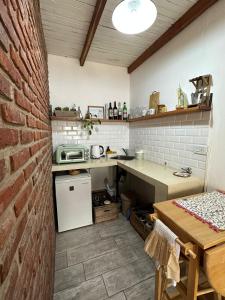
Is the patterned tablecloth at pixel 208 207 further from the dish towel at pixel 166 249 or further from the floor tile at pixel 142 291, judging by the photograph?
the floor tile at pixel 142 291

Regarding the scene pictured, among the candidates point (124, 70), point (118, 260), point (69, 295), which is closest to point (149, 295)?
point (118, 260)

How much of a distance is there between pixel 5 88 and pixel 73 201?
205 cm

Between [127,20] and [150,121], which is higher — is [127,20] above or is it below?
above

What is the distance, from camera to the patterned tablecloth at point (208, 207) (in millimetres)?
1002

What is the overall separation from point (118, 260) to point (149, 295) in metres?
0.45

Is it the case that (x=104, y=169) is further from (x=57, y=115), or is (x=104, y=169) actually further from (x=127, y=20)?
(x=127, y=20)

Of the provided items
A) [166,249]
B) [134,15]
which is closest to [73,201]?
[166,249]

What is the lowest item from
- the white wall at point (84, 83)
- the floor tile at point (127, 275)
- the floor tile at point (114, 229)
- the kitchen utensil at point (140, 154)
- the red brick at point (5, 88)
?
the floor tile at point (127, 275)

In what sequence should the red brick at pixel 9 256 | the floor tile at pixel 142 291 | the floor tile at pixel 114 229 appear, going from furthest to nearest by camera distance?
the floor tile at pixel 114 229
the floor tile at pixel 142 291
the red brick at pixel 9 256

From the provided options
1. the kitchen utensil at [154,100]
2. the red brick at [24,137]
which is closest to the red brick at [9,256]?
the red brick at [24,137]

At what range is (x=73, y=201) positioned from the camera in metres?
2.24

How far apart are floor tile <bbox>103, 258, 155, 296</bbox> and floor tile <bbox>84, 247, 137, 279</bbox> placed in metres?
0.06

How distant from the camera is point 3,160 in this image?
0.39m

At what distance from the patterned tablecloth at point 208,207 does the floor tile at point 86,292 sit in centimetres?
108
